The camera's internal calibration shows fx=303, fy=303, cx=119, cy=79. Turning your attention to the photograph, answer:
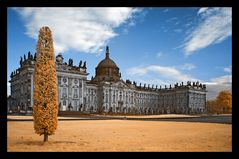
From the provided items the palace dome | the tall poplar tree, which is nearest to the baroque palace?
the palace dome

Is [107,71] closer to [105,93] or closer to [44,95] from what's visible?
[105,93]

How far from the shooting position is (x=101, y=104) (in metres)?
116

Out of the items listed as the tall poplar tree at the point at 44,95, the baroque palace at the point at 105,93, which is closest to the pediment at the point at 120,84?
the baroque palace at the point at 105,93

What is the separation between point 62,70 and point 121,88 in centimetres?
3463

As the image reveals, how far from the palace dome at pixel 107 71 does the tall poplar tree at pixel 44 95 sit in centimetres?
10342

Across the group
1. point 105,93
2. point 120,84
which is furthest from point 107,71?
point 105,93

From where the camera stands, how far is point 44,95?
1802 cm

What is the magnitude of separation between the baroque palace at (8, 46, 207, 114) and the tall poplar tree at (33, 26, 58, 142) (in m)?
61.6

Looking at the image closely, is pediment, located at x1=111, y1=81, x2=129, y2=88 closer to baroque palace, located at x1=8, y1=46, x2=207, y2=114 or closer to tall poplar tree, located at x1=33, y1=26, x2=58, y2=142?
baroque palace, located at x1=8, y1=46, x2=207, y2=114

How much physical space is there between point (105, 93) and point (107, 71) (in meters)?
11.1

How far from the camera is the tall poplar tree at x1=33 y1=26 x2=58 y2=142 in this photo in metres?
17.9

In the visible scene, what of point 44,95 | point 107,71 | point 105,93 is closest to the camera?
point 44,95
